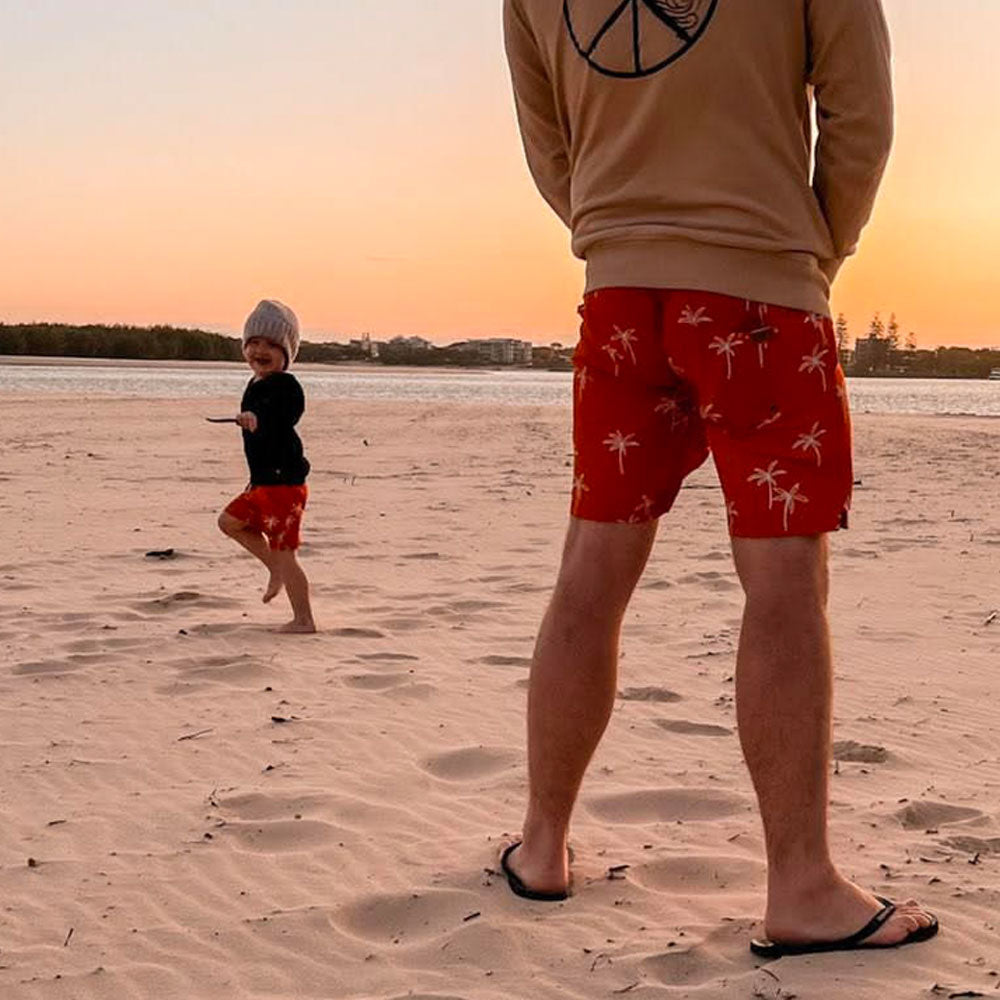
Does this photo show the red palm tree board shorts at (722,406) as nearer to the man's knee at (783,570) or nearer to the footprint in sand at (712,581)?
the man's knee at (783,570)

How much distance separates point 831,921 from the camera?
2346mm

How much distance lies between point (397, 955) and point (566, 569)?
770 millimetres

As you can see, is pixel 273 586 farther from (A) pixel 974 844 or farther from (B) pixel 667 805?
(A) pixel 974 844

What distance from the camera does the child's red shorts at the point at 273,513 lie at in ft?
17.4

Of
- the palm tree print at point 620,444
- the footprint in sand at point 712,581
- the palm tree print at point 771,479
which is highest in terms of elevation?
the palm tree print at point 620,444

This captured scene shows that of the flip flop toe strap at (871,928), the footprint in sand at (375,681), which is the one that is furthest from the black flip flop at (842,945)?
the footprint in sand at (375,681)

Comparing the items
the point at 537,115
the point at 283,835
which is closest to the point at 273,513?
the point at 283,835

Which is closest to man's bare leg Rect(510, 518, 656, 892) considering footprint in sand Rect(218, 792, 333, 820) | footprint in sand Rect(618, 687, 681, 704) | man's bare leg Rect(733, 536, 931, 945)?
man's bare leg Rect(733, 536, 931, 945)

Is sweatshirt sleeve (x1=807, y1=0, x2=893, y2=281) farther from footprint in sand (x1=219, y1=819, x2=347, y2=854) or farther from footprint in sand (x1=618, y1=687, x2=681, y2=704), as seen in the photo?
footprint in sand (x1=618, y1=687, x2=681, y2=704)

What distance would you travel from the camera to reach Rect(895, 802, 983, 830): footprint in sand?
303 centimetres

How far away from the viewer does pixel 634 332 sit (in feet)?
7.97

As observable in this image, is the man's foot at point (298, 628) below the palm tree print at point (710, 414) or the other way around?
below

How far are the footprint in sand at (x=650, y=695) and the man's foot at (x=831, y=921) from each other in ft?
5.48

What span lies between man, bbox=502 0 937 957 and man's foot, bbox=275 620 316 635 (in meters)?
2.73
